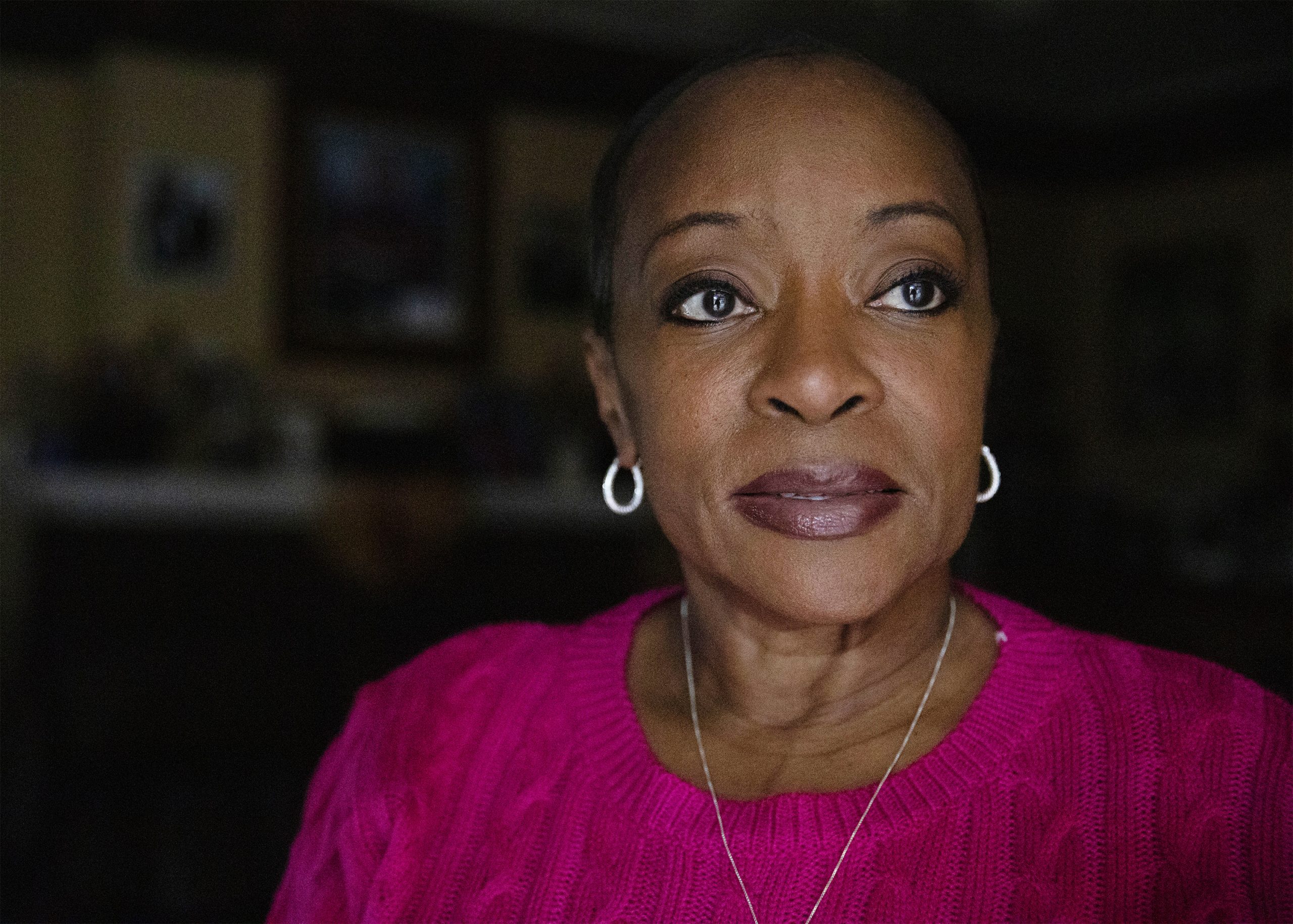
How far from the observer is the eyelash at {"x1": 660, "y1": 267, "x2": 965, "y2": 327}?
93cm

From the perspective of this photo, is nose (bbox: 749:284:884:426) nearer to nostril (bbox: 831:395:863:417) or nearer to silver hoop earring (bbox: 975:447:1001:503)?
nostril (bbox: 831:395:863:417)

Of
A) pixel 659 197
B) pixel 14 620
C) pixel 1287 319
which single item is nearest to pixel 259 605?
pixel 14 620

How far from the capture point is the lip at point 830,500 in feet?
2.87

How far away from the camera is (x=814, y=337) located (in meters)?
0.89

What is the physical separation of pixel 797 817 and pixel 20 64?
470 centimetres

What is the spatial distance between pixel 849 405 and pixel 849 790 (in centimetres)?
30

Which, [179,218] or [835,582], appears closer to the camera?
[835,582]

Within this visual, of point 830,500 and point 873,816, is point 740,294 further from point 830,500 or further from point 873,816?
point 873,816

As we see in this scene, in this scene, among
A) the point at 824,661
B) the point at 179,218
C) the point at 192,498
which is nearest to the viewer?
the point at 824,661

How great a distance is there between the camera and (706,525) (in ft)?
3.07

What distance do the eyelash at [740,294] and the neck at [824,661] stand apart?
0.23m

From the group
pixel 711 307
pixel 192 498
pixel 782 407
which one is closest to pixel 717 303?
pixel 711 307

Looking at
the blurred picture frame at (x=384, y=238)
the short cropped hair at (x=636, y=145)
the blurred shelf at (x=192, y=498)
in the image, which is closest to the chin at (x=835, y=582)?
the short cropped hair at (x=636, y=145)

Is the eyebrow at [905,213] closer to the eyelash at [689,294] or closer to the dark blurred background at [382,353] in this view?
the eyelash at [689,294]
